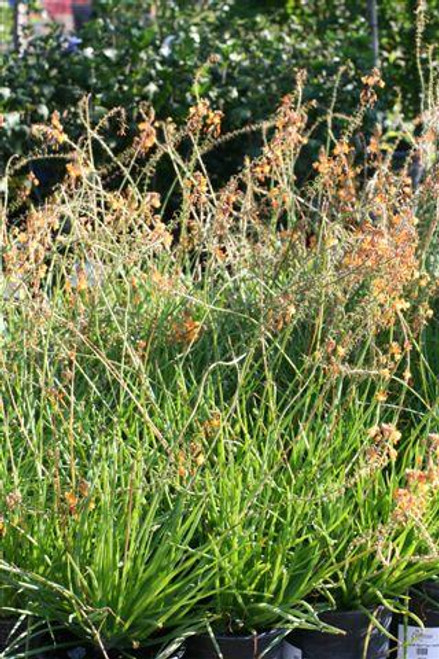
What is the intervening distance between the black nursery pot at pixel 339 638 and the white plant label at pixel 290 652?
15mm

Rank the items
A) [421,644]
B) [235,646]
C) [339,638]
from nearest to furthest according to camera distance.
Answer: [235,646]
[339,638]
[421,644]

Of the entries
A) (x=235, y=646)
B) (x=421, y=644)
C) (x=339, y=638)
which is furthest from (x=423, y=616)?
(x=235, y=646)

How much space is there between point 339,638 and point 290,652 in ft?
0.39

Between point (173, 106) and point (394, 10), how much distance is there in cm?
283

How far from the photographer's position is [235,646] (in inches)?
108

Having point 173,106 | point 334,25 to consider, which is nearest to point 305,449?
point 173,106

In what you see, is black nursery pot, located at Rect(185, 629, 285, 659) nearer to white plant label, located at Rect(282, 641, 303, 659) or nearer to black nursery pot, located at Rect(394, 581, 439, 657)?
white plant label, located at Rect(282, 641, 303, 659)

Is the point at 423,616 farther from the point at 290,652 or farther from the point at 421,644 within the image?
the point at 290,652

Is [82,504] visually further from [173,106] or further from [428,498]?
[173,106]

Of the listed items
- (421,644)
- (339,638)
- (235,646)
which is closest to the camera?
(235,646)

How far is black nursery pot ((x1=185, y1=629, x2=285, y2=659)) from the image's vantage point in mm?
2750

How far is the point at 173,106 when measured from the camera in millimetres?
6926

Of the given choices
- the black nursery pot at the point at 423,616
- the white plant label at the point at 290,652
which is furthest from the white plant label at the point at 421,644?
the white plant label at the point at 290,652

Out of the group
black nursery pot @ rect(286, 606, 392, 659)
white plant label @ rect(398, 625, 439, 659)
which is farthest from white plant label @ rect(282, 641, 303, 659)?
white plant label @ rect(398, 625, 439, 659)
